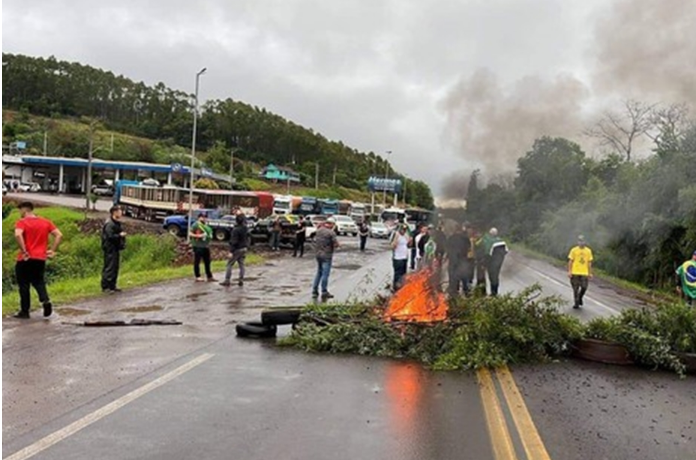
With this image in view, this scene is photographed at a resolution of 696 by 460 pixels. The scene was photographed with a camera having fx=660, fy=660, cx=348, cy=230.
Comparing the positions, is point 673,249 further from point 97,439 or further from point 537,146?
point 97,439

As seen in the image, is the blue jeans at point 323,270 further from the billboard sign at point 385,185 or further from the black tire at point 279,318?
the billboard sign at point 385,185

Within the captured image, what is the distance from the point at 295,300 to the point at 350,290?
2.95 m

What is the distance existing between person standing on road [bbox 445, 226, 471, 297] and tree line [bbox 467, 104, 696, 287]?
3.82 meters

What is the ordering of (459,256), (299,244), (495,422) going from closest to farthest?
1. (495,422)
2. (459,256)
3. (299,244)

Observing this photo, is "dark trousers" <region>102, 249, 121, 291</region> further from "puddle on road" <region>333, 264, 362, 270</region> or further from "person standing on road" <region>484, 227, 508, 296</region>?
"puddle on road" <region>333, 264, 362, 270</region>

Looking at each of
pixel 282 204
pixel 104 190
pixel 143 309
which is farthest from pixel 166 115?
pixel 143 309

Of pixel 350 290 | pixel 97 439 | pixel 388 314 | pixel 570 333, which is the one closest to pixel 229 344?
pixel 388 314

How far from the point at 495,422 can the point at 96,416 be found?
135 inches

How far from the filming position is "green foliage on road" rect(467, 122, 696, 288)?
2144 centimetres

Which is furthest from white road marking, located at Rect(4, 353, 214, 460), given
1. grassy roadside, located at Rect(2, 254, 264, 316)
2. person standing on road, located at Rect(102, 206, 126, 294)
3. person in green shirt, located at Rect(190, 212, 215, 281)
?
person in green shirt, located at Rect(190, 212, 215, 281)

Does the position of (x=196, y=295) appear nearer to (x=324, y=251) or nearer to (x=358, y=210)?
(x=324, y=251)

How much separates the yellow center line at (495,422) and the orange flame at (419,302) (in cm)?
182

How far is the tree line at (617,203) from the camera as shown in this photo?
2150 cm

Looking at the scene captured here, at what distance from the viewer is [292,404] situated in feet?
20.3
